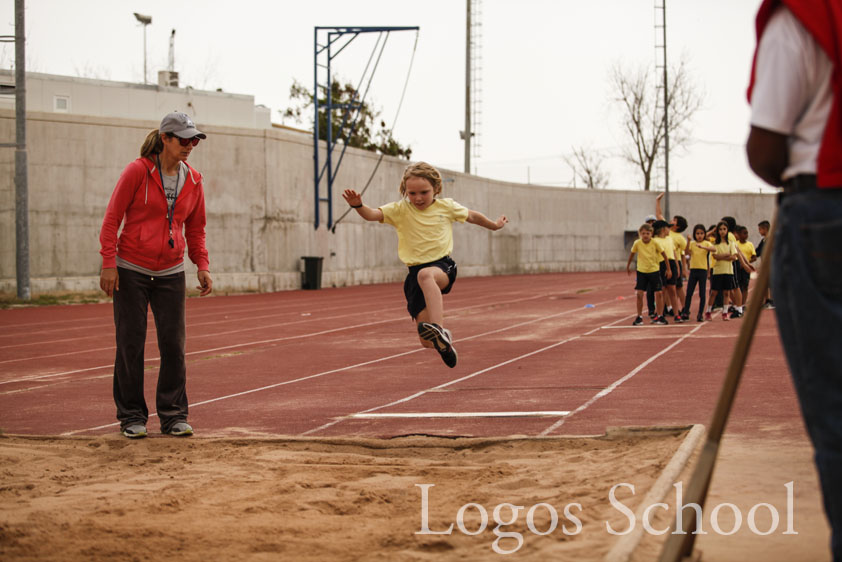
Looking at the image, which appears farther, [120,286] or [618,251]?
[618,251]

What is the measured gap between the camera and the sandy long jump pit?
3.75 meters

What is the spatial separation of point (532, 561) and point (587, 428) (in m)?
3.35

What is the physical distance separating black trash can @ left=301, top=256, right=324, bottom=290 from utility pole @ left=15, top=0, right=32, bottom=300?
1058 cm

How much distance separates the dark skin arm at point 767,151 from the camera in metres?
2.49

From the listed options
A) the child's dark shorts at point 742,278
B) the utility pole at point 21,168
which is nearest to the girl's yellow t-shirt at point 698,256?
the child's dark shorts at point 742,278

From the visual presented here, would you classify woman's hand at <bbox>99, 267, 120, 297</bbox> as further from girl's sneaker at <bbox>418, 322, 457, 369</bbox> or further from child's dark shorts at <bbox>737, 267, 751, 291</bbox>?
child's dark shorts at <bbox>737, 267, 751, 291</bbox>

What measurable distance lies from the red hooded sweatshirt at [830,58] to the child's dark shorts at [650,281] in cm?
1420

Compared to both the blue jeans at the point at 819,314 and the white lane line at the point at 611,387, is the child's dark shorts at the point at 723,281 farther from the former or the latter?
the blue jeans at the point at 819,314

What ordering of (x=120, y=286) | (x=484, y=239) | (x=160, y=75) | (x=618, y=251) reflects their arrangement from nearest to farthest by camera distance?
(x=120, y=286), (x=160, y=75), (x=484, y=239), (x=618, y=251)

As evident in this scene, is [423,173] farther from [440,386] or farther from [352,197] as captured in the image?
[440,386]

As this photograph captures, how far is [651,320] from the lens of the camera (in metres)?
17.2

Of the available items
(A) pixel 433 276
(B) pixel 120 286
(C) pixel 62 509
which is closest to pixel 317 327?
(A) pixel 433 276

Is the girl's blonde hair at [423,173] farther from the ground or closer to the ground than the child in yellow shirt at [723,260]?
farther from the ground

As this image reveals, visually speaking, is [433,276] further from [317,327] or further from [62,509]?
[317,327]
